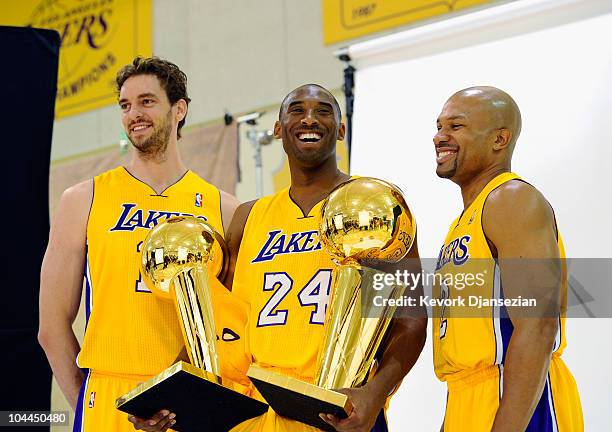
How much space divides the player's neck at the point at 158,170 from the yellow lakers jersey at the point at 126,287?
0.13 feet

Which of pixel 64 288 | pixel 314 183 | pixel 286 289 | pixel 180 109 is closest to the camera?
pixel 286 289

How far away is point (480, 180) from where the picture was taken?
8.93 feet

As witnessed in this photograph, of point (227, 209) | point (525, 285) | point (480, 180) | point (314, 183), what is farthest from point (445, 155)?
point (227, 209)

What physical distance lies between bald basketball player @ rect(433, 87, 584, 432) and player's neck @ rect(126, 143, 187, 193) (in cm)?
111

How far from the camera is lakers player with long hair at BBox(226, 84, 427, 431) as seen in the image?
2492mm

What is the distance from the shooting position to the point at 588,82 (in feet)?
12.3

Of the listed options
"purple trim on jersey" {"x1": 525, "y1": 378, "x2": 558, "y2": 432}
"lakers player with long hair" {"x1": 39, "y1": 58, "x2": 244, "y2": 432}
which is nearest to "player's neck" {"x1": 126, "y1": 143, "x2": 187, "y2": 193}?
"lakers player with long hair" {"x1": 39, "y1": 58, "x2": 244, "y2": 432}

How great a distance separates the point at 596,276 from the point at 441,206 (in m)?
0.83

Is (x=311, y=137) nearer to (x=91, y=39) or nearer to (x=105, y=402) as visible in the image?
(x=105, y=402)

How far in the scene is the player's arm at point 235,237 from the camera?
281 centimetres

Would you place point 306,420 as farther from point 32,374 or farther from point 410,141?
point 410,141

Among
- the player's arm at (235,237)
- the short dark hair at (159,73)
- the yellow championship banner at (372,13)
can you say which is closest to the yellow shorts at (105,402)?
the player's arm at (235,237)

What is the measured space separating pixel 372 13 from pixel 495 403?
488 centimetres

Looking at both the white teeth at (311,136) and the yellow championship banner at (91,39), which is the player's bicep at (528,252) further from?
the yellow championship banner at (91,39)
